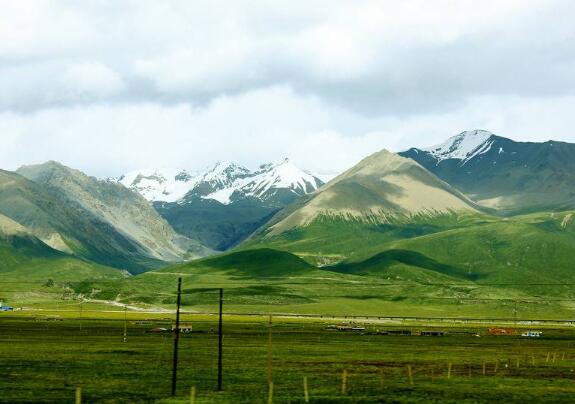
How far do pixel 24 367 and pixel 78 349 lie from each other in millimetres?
34473

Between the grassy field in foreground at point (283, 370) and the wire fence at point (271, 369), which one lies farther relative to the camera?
the wire fence at point (271, 369)

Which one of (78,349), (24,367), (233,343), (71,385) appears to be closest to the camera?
(71,385)

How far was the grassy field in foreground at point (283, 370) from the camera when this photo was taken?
83812 millimetres

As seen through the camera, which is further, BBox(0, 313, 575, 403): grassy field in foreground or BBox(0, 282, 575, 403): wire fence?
BBox(0, 282, 575, 403): wire fence

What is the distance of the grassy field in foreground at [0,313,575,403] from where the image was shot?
83812 millimetres

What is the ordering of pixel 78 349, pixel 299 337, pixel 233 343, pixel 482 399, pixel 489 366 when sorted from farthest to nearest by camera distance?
pixel 299 337
pixel 233 343
pixel 78 349
pixel 489 366
pixel 482 399

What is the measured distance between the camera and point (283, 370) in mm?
112625

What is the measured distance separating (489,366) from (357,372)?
2437 cm

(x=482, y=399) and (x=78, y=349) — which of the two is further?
(x=78, y=349)

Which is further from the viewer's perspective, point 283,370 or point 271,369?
point 271,369

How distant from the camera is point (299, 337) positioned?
196 metres

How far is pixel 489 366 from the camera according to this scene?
408 feet

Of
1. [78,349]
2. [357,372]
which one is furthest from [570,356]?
[78,349]

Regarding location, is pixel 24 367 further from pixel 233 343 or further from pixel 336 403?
pixel 233 343
